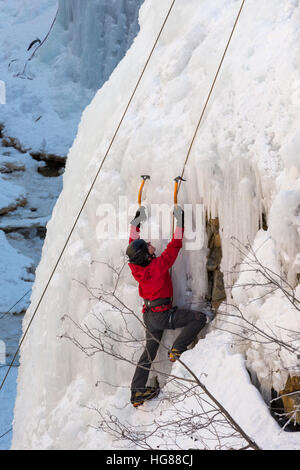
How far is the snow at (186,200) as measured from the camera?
2.80 metres

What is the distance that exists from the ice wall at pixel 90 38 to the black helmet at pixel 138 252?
11.1m

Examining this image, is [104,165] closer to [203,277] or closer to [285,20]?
[203,277]

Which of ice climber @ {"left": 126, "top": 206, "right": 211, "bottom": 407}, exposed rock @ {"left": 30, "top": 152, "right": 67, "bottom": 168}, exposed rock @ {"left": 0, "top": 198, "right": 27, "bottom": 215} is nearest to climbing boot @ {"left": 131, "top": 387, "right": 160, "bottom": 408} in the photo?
ice climber @ {"left": 126, "top": 206, "right": 211, "bottom": 407}

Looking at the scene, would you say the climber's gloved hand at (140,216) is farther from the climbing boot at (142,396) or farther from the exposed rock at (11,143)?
the exposed rock at (11,143)

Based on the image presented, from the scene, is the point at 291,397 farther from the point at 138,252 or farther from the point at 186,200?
the point at 186,200

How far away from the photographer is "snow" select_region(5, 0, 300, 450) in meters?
2.80

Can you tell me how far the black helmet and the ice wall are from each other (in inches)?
438

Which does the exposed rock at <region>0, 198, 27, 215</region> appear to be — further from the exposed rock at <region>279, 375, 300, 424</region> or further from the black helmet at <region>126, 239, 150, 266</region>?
the exposed rock at <region>279, 375, 300, 424</region>

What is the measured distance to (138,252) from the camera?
332cm

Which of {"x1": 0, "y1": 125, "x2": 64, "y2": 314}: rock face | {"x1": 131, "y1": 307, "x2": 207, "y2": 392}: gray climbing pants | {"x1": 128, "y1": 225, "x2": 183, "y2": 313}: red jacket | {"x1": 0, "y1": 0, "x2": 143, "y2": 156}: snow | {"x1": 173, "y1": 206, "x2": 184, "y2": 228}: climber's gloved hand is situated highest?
{"x1": 0, "y1": 0, "x2": 143, "y2": 156}: snow

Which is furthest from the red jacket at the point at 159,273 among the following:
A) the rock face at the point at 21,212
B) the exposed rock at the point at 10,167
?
the exposed rock at the point at 10,167

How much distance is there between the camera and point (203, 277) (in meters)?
3.50
